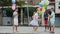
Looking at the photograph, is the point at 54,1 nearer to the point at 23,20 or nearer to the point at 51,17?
the point at 23,20

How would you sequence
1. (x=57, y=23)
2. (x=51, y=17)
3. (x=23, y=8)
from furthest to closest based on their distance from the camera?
(x=23, y=8) → (x=57, y=23) → (x=51, y=17)

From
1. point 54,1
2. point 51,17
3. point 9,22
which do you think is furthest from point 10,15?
point 51,17

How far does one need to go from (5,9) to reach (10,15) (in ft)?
4.19

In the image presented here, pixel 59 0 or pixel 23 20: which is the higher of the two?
pixel 59 0

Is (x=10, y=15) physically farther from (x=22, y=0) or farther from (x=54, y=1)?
(x=54, y=1)

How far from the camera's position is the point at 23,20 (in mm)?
39719

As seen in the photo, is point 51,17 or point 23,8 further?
point 23,8

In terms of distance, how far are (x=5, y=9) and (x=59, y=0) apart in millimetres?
8512

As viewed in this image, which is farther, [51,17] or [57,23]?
[57,23]

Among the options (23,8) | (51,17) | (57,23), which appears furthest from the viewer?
(23,8)

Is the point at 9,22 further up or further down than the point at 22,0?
further down

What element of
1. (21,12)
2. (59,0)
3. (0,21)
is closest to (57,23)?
(59,0)

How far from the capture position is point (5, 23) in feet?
127

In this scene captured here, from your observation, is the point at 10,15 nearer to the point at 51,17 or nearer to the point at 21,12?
the point at 21,12
